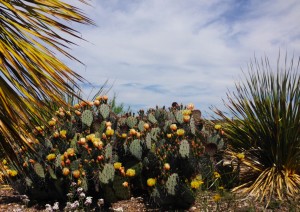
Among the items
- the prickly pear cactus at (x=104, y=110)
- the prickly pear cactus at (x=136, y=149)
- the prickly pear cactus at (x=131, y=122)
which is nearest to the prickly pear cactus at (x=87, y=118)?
the prickly pear cactus at (x=104, y=110)

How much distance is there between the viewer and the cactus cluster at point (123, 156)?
536 cm

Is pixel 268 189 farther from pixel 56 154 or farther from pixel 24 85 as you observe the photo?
pixel 24 85

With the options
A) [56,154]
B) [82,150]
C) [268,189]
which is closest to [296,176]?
[268,189]

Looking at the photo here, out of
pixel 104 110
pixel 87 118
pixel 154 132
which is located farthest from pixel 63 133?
pixel 154 132

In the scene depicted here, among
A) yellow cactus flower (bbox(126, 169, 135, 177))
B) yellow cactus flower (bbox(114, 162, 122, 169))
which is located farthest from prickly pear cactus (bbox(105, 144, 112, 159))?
yellow cactus flower (bbox(126, 169, 135, 177))

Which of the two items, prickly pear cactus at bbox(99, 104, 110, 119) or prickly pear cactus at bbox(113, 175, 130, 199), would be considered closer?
prickly pear cactus at bbox(113, 175, 130, 199)

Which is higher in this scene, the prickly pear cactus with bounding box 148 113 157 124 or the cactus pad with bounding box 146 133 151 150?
the prickly pear cactus with bounding box 148 113 157 124

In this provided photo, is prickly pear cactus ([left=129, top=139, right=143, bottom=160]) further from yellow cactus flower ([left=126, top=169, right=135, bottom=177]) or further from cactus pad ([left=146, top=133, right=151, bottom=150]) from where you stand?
yellow cactus flower ([left=126, top=169, right=135, bottom=177])

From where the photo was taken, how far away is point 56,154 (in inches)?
244

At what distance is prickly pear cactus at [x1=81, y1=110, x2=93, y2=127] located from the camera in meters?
6.45

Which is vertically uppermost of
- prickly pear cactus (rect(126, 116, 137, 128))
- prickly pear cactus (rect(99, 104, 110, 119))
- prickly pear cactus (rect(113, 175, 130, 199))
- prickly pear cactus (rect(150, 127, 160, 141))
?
prickly pear cactus (rect(99, 104, 110, 119))

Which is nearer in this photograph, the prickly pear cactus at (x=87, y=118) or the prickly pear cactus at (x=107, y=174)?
the prickly pear cactus at (x=107, y=174)

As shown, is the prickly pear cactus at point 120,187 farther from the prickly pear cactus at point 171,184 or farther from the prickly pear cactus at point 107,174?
the prickly pear cactus at point 171,184

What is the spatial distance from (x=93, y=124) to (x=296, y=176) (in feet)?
9.53
